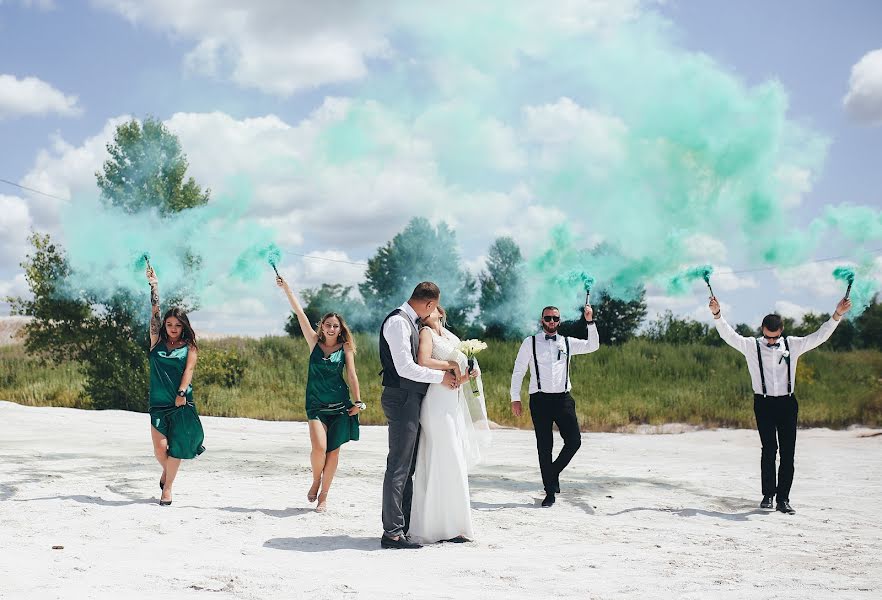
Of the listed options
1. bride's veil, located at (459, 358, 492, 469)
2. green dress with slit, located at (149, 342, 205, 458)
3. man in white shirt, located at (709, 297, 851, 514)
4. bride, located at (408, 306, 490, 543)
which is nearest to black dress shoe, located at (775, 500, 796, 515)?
man in white shirt, located at (709, 297, 851, 514)

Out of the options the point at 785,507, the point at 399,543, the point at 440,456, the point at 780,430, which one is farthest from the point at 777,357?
the point at 399,543

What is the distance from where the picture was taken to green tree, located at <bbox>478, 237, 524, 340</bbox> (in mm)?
34281

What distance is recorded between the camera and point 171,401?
779 centimetres

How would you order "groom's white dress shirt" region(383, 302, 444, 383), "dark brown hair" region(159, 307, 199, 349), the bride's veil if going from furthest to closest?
1. "dark brown hair" region(159, 307, 199, 349)
2. the bride's veil
3. "groom's white dress shirt" region(383, 302, 444, 383)

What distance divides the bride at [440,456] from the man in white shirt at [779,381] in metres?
3.18

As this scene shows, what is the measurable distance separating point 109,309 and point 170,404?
19311mm

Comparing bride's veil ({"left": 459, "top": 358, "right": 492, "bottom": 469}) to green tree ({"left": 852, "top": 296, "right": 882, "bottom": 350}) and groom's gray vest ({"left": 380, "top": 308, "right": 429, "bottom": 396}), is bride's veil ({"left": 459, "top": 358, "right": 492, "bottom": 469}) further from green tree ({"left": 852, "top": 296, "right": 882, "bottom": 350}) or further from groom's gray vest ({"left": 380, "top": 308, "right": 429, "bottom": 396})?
green tree ({"left": 852, "top": 296, "right": 882, "bottom": 350})

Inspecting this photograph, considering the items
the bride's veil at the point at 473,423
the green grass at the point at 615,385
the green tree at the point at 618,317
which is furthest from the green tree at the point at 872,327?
the bride's veil at the point at 473,423

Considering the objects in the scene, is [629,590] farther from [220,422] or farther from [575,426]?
[220,422]

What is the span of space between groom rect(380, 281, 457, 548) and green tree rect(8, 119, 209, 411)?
746 inches

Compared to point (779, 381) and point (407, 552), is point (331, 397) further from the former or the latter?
point (779, 381)

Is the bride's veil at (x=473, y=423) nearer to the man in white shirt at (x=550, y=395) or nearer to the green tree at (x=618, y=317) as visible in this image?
the man in white shirt at (x=550, y=395)

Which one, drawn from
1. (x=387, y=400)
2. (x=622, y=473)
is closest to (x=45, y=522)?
(x=387, y=400)

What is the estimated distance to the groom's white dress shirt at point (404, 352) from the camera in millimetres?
6246
